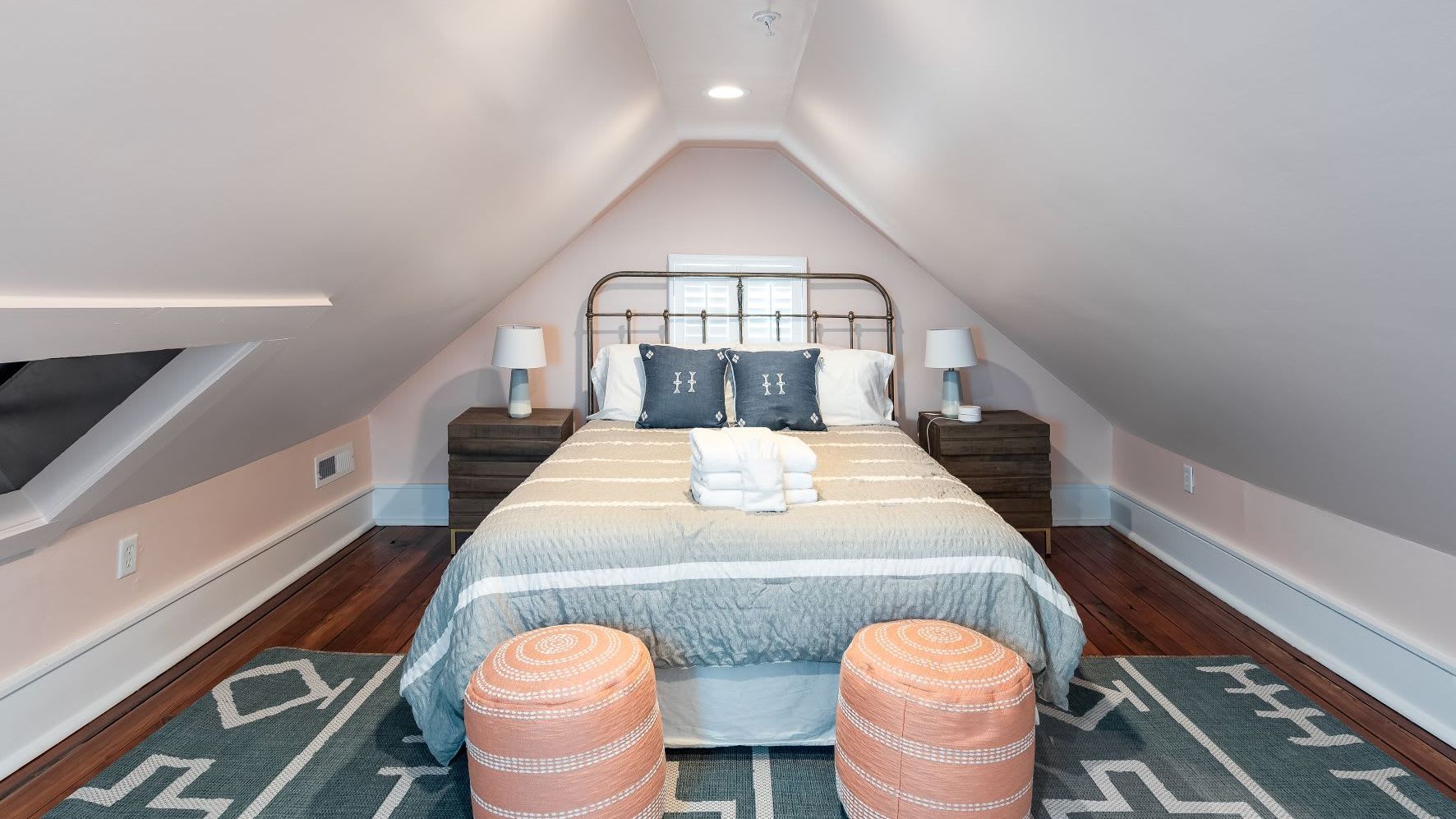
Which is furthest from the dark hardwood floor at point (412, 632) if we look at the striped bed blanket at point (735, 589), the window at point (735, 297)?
the window at point (735, 297)

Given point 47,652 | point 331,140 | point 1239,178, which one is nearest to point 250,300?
point 331,140

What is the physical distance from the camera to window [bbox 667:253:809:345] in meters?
4.35

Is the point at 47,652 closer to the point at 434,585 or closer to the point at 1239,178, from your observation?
the point at 434,585

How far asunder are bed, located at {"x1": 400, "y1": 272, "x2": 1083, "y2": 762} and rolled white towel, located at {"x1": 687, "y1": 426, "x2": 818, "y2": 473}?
16 centimetres

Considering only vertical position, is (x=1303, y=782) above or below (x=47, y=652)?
below

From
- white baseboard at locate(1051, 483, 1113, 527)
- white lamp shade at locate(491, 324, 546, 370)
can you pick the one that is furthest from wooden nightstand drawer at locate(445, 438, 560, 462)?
white baseboard at locate(1051, 483, 1113, 527)

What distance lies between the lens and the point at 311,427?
3561 mm

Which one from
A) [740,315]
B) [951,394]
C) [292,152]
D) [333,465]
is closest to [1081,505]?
[951,394]

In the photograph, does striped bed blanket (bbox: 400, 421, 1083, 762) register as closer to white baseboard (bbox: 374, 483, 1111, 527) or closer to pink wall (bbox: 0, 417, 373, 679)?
pink wall (bbox: 0, 417, 373, 679)

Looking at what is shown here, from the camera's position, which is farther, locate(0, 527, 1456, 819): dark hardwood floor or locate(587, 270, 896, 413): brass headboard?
locate(587, 270, 896, 413): brass headboard

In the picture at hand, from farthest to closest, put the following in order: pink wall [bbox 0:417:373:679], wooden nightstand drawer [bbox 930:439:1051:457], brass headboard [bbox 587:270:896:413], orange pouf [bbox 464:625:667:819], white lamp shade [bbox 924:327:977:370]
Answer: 1. brass headboard [bbox 587:270:896:413]
2. white lamp shade [bbox 924:327:977:370]
3. wooden nightstand drawer [bbox 930:439:1051:457]
4. pink wall [bbox 0:417:373:679]
5. orange pouf [bbox 464:625:667:819]

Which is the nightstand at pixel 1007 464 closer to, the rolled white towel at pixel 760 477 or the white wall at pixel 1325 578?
the white wall at pixel 1325 578

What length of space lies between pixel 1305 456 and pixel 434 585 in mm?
3154

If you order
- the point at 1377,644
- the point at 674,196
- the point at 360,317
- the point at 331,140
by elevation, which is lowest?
the point at 1377,644
